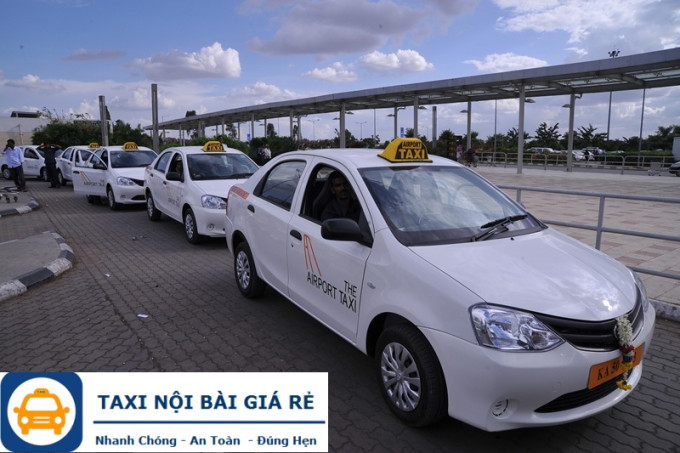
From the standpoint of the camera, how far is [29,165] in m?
23.6

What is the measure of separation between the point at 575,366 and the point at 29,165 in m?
27.1

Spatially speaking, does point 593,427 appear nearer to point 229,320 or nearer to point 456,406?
point 456,406

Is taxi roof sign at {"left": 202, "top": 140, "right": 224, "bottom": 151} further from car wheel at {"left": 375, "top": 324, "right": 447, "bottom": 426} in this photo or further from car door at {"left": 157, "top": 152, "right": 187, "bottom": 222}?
car wheel at {"left": 375, "top": 324, "right": 447, "bottom": 426}

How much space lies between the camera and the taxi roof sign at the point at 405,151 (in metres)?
4.13

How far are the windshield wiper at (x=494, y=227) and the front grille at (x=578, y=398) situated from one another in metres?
1.17

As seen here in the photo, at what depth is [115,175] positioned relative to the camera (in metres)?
12.7

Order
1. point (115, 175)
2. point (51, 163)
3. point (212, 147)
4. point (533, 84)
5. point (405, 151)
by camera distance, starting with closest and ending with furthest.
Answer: point (405, 151) → point (212, 147) → point (115, 175) → point (51, 163) → point (533, 84)

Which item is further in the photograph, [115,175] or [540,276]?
[115,175]

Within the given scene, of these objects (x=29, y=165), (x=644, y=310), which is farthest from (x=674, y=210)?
(x=29, y=165)

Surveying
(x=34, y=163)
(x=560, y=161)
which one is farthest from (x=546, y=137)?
(x=34, y=163)

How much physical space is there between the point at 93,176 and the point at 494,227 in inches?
515

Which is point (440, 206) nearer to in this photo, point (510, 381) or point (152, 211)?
point (510, 381)

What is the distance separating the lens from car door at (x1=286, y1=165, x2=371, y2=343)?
3.49 metres

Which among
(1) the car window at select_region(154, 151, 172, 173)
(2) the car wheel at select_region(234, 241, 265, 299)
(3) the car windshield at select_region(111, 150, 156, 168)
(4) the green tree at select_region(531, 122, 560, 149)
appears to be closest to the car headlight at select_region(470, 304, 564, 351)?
(2) the car wheel at select_region(234, 241, 265, 299)
